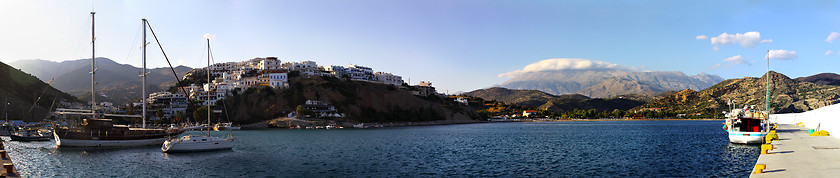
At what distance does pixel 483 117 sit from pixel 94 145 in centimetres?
15693

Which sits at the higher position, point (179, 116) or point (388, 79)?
point (388, 79)

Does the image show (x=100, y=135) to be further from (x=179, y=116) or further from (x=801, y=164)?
(x=179, y=116)

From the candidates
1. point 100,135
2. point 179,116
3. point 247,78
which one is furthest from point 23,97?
point 100,135

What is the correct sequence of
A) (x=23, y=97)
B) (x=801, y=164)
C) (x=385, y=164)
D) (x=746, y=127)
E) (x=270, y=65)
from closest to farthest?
(x=801, y=164)
(x=385, y=164)
(x=746, y=127)
(x=23, y=97)
(x=270, y=65)

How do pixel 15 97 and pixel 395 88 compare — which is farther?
pixel 395 88

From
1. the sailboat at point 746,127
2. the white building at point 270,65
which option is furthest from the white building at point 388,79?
the sailboat at point 746,127

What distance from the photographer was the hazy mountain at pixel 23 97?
9894 cm

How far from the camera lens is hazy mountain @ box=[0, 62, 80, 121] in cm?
9894

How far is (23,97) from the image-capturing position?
4245 inches

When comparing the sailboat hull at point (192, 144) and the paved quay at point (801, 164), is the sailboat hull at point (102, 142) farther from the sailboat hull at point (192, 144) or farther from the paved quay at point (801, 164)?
the paved quay at point (801, 164)

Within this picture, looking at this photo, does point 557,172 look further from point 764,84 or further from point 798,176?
point 764,84

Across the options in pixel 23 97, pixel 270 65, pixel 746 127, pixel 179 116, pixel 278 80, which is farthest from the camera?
pixel 270 65

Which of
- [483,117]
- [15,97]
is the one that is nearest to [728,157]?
[15,97]

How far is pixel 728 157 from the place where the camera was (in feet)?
115
